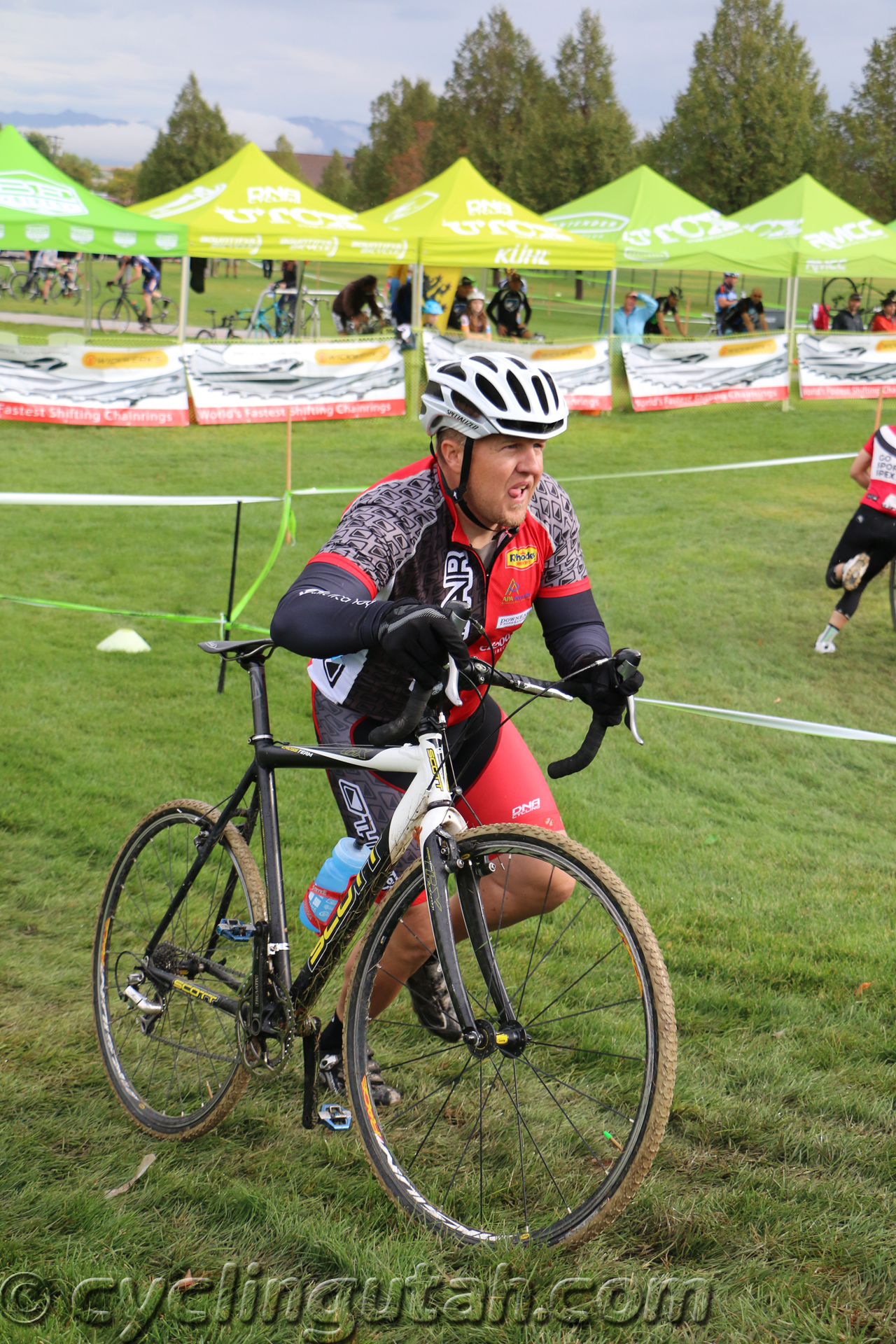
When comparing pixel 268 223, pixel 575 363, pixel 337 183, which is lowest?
pixel 575 363

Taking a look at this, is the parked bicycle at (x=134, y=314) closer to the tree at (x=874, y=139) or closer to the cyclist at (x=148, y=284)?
the cyclist at (x=148, y=284)

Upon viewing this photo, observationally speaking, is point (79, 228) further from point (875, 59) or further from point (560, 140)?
point (875, 59)

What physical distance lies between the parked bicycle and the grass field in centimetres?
2090

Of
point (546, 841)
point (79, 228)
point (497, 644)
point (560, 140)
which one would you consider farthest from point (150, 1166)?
point (560, 140)

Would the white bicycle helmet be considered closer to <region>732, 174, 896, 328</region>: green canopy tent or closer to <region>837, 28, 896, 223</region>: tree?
<region>732, 174, 896, 328</region>: green canopy tent

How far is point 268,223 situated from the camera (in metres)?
19.8

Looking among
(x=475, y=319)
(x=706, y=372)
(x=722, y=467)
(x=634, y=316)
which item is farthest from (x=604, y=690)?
(x=634, y=316)

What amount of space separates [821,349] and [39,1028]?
21.5 meters

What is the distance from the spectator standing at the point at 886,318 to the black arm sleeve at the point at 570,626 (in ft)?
79.8

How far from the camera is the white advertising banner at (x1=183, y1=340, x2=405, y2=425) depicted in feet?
58.2

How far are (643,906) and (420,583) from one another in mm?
2338

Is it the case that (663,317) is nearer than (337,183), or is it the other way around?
(663,317)

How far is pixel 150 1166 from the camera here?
10.3ft

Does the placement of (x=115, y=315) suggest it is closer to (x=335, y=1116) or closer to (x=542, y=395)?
(x=542, y=395)
